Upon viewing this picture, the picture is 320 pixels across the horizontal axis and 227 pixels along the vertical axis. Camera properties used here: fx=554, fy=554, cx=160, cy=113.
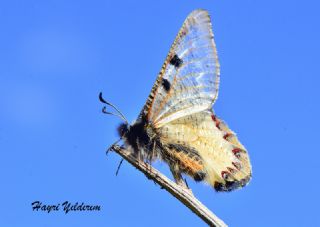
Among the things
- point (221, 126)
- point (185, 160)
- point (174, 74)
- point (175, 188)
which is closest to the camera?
point (175, 188)

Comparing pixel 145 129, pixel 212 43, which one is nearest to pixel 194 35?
pixel 212 43

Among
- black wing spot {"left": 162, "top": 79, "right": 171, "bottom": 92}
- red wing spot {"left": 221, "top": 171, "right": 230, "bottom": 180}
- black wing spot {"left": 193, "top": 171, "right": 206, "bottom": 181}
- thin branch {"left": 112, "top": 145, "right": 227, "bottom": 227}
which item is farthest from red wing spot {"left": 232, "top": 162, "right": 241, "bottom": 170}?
thin branch {"left": 112, "top": 145, "right": 227, "bottom": 227}

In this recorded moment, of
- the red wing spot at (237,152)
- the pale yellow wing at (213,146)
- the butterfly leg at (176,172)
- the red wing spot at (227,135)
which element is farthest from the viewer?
the red wing spot at (227,135)

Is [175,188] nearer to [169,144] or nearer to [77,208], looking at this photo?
[169,144]

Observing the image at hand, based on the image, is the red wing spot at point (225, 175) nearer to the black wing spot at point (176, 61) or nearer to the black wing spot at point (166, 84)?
the black wing spot at point (166, 84)

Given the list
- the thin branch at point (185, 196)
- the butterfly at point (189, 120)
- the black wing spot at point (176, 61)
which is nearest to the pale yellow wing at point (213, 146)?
the butterfly at point (189, 120)
